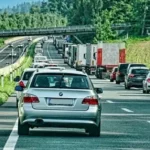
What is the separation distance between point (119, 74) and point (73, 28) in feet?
406

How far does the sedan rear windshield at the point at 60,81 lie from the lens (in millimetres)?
19906

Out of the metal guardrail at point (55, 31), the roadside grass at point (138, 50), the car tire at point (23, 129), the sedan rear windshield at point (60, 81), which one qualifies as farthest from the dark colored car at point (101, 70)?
the metal guardrail at point (55, 31)

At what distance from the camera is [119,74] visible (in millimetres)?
→ 66312

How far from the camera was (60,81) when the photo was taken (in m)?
20.0

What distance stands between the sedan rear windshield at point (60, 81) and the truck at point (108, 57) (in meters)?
58.5

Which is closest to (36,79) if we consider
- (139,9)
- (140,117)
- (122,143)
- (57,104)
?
(57,104)

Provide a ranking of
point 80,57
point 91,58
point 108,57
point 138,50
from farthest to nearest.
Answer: point 138,50, point 80,57, point 91,58, point 108,57

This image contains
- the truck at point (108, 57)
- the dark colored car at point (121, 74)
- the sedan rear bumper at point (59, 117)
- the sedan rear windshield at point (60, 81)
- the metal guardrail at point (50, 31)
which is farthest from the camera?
the metal guardrail at point (50, 31)

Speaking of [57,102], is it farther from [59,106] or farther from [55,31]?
[55,31]

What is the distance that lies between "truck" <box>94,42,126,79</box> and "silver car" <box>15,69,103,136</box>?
58944 millimetres

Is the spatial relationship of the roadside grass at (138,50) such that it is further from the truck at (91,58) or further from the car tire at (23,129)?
the car tire at (23,129)

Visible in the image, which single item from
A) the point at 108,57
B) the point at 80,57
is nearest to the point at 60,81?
the point at 108,57

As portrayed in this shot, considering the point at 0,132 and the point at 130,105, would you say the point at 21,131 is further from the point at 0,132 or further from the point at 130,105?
the point at 130,105

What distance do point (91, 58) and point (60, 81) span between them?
230 ft
